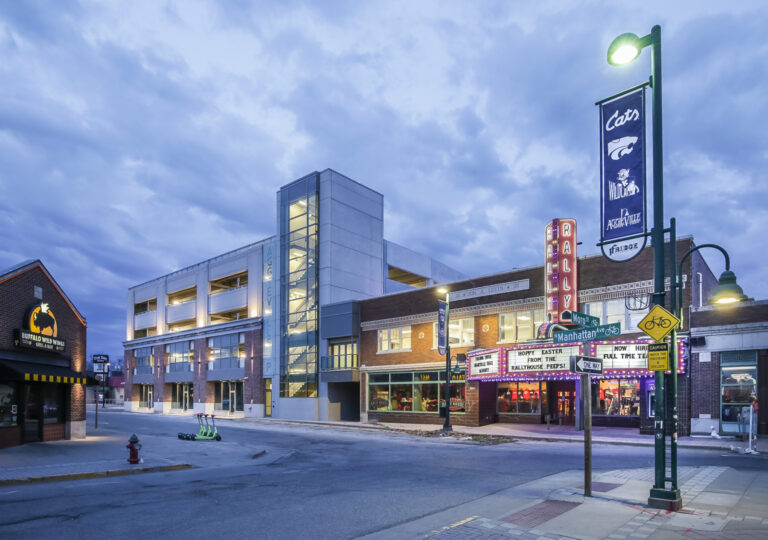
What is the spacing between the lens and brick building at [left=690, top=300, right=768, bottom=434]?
920 inches

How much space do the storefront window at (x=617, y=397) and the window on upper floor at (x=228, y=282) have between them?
3248 centimetres

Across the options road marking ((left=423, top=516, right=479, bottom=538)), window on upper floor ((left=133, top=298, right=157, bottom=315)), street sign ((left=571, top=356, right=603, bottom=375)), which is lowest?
road marking ((left=423, top=516, right=479, bottom=538))

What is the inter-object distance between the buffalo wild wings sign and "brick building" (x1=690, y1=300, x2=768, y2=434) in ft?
87.5

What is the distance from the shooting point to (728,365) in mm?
24000

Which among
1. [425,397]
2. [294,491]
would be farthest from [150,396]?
[294,491]

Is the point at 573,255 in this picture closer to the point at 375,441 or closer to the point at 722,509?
the point at 375,441

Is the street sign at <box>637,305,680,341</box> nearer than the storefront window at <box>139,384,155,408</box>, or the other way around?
the street sign at <box>637,305,680,341</box>

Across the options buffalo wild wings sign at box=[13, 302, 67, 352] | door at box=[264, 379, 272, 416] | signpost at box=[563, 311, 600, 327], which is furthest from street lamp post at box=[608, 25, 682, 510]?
door at box=[264, 379, 272, 416]

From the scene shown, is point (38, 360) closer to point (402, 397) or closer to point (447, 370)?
point (447, 370)

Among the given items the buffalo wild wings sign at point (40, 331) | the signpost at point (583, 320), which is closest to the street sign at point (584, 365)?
the signpost at point (583, 320)

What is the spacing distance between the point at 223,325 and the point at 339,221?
15.8 m

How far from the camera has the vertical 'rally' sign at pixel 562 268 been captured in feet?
91.4

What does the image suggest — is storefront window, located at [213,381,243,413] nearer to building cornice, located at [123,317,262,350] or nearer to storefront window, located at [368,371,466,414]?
building cornice, located at [123,317,262,350]

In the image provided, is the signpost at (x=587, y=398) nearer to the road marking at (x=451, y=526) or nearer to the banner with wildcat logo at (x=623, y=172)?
the banner with wildcat logo at (x=623, y=172)
